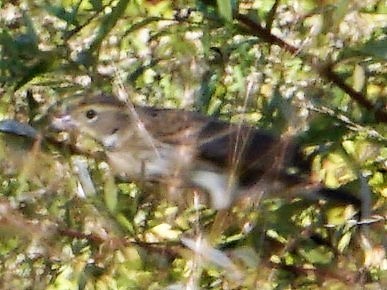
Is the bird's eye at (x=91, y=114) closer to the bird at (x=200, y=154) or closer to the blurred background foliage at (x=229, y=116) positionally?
the bird at (x=200, y=154)

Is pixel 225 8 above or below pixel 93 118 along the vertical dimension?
above

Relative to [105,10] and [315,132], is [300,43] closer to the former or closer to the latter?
[315,132]

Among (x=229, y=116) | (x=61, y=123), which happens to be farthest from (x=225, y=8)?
(x=61, y=123)

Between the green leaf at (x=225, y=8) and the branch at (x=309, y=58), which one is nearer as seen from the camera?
the green leaf at (x=225, y=8)

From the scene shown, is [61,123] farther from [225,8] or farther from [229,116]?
[225,8]

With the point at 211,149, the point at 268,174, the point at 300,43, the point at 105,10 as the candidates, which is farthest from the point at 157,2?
the point at 211,149

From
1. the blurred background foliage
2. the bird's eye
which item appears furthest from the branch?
the bird's eye

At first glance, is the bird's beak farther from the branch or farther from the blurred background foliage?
the branch

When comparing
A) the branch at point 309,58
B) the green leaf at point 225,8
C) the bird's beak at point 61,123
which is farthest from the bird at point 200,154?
the green leaf at point 225,8
